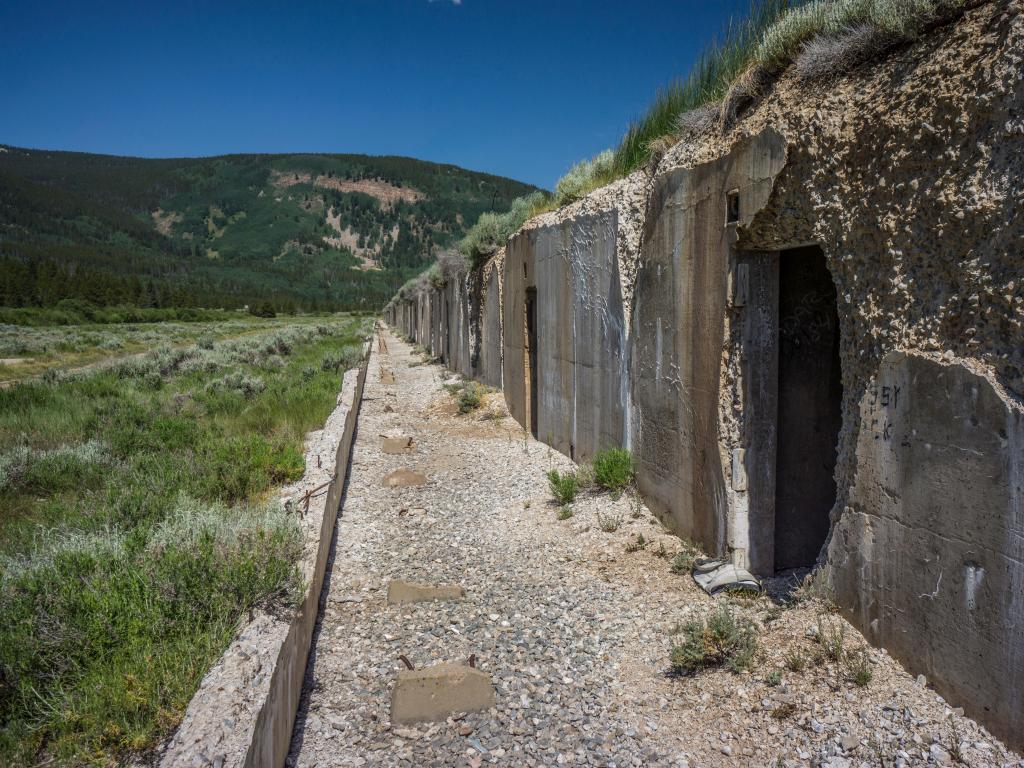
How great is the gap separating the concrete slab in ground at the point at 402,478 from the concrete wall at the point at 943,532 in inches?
194

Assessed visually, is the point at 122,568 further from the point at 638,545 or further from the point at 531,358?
the point at 531,358

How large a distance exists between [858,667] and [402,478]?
5339 mm

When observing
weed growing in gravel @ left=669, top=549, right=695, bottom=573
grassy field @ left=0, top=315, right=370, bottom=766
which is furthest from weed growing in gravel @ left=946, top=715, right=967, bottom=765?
grassy field @ left=0, top=315, right=370, bottom=766

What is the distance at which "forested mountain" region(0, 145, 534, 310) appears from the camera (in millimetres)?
102938

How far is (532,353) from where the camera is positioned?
9859 mm

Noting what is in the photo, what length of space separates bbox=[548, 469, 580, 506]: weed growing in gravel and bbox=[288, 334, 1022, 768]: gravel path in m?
0.16

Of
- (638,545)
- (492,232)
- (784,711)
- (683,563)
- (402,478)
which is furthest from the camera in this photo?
(492,232)

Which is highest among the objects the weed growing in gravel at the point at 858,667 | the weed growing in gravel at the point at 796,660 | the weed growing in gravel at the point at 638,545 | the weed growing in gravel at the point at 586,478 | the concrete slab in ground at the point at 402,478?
the weed growing in gravel at the point at 586,478

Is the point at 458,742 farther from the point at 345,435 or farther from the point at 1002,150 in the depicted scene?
the point at 345,435

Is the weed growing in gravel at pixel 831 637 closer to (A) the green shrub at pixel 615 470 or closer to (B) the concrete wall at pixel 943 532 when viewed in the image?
(B) the concrete wall at pixel 943 532

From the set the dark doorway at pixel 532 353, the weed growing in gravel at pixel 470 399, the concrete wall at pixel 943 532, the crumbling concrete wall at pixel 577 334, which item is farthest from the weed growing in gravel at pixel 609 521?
the weed growing in gravel at pixel 470 399

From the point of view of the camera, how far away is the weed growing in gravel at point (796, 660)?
122 inches

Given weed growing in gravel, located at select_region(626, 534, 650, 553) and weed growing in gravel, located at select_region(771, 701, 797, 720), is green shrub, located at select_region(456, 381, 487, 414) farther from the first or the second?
weed growing in gravel, located at select_region(771, 701, 797, 720)

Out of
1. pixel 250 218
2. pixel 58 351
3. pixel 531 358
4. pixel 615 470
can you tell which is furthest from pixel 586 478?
pixel 250 218
